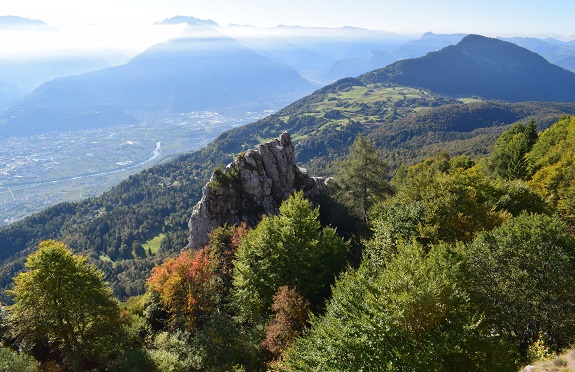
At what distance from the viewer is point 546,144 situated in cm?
7594

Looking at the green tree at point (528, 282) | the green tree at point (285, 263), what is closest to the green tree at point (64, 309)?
the green tree at point (285, 263)

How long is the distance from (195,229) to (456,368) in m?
43.0

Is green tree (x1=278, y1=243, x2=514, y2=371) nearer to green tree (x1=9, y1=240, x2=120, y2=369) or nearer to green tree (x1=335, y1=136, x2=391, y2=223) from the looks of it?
green tree (x1=9, y1=240, x2=120, y2=369)

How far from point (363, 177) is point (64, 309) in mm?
39400

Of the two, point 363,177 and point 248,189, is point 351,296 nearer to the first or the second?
point 363,177

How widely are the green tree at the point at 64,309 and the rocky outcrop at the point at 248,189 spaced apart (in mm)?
20429

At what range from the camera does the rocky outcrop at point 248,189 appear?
173 ft

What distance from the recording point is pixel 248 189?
54.9m

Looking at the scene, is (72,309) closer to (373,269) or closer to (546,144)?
(373,269)

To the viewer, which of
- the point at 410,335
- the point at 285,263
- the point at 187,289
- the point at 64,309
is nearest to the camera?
the point at 410,335

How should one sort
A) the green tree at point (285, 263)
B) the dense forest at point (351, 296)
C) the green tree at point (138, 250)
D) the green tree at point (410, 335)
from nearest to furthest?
1. the green tree at point (410, 335)
2. the dense forest at point (351, 296)
3. the green tree at point (285, 263)
4. the green tree at point (138, 250)

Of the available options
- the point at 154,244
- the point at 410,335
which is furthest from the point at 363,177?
the point at 154,244

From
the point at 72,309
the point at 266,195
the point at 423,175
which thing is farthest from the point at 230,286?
the point at 423,175

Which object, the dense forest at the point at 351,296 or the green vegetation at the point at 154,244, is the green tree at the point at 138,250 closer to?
the green vegetation at the point at 154,244
